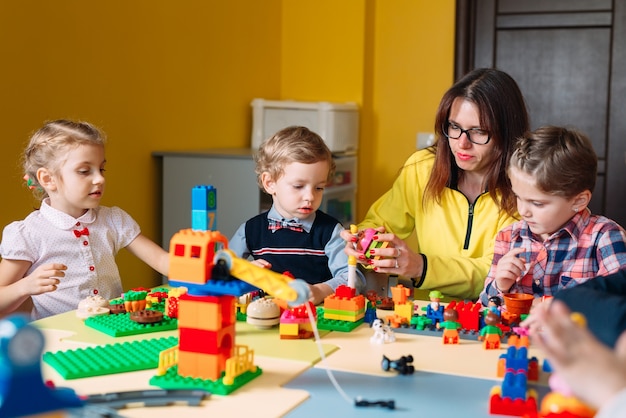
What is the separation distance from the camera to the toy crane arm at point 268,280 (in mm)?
1035

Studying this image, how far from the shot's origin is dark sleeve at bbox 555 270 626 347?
108 centimetres

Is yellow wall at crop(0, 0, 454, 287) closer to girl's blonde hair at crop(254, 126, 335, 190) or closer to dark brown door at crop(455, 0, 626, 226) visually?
dark brown door at crop(455, 0, 626, 226)

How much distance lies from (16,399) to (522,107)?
1.55 metres

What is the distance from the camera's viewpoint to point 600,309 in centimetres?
112

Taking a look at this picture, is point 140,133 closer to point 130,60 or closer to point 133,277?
point 130,60

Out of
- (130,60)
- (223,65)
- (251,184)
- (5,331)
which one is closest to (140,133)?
(130,60)

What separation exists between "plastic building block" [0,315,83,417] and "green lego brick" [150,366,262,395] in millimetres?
338

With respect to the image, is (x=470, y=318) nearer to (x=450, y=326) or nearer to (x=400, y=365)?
(x=450, y=326)

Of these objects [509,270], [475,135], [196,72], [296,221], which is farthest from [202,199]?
[196,72]

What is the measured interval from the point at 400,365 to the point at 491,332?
238 millimetres

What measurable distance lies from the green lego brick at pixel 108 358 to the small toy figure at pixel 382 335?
339 millimetres

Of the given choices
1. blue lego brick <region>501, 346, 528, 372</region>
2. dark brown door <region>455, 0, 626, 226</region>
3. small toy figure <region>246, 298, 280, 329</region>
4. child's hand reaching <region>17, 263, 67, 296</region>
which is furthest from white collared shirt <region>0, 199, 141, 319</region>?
dark brown door <region>455, 0, 626, 226</region>

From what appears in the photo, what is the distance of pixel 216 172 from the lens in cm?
308

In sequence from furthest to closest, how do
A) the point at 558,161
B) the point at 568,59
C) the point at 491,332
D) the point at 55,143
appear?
the point at 568,59
the point at 55,143
the point at 558,161
the point at 491,332
